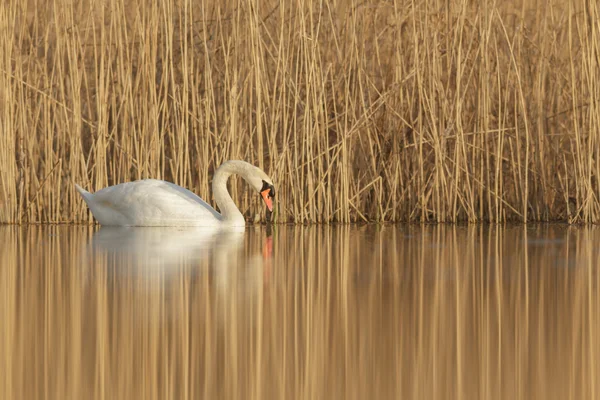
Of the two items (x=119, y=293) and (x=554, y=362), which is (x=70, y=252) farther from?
(x=554, y=362)

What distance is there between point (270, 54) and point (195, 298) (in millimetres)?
4645

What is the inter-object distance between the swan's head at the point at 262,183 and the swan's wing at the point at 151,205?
378 millimetres

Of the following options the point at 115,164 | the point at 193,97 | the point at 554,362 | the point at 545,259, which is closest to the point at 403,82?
the point at 193,97

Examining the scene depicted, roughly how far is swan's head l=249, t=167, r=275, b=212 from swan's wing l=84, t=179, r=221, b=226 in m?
0.38

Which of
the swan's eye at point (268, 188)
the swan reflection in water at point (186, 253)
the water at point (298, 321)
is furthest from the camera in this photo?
the swan's eye at point (268, 188)

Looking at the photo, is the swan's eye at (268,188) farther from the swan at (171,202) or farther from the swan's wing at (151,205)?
the swan's wing at (151,205)

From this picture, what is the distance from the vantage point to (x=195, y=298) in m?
4.80

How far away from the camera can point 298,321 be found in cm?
419

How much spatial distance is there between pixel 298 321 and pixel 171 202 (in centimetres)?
462

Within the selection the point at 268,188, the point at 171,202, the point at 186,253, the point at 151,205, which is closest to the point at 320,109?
the point at 268,188

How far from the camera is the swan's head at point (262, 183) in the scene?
871 cm

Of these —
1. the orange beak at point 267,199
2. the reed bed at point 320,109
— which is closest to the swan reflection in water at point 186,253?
the orange beak at point 267,199

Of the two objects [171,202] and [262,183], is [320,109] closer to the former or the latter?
[262,183]

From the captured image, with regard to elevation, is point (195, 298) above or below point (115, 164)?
below
